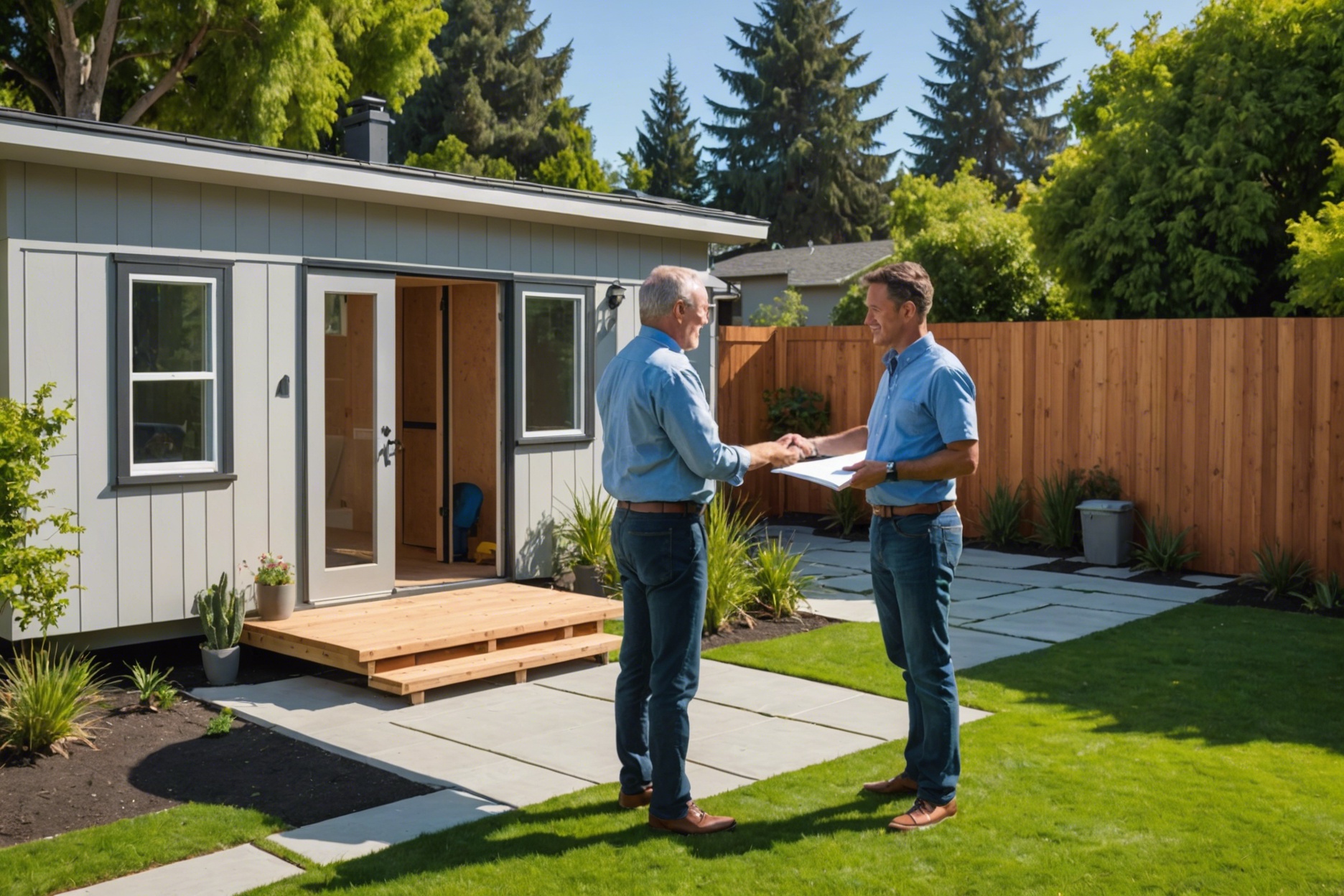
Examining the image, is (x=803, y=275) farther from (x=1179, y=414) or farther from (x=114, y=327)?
(x=114, y=327)

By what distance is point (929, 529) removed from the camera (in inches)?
166

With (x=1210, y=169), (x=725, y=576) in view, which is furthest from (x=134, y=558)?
(x=1210, y=169)

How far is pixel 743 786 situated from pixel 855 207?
3738 centimetres

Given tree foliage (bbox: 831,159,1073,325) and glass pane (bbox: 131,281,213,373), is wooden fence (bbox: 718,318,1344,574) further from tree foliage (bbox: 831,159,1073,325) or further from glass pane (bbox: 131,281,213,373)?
glass pane (bbox: 131,281,213,373)

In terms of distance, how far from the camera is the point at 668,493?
420 cm

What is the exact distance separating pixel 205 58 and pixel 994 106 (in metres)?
30.6

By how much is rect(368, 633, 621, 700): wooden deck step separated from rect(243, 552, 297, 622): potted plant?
92 cm

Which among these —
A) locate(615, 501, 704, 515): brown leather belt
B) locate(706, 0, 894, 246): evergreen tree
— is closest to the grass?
locate(615, 501, 704, 515): brown leather belt

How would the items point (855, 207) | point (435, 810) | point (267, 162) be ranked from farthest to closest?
point (855, 207), point (267, 162), point (435, 810)

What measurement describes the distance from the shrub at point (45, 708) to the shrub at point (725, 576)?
338cm

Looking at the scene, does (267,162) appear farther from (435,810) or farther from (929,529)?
(929,529)

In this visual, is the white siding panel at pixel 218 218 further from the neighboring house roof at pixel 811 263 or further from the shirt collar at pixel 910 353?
the neighboring house roof at pixel 811 263

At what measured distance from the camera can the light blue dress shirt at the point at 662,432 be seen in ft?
13.5

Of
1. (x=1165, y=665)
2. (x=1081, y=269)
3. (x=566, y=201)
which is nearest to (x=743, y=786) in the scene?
(x=1165, y=665)
